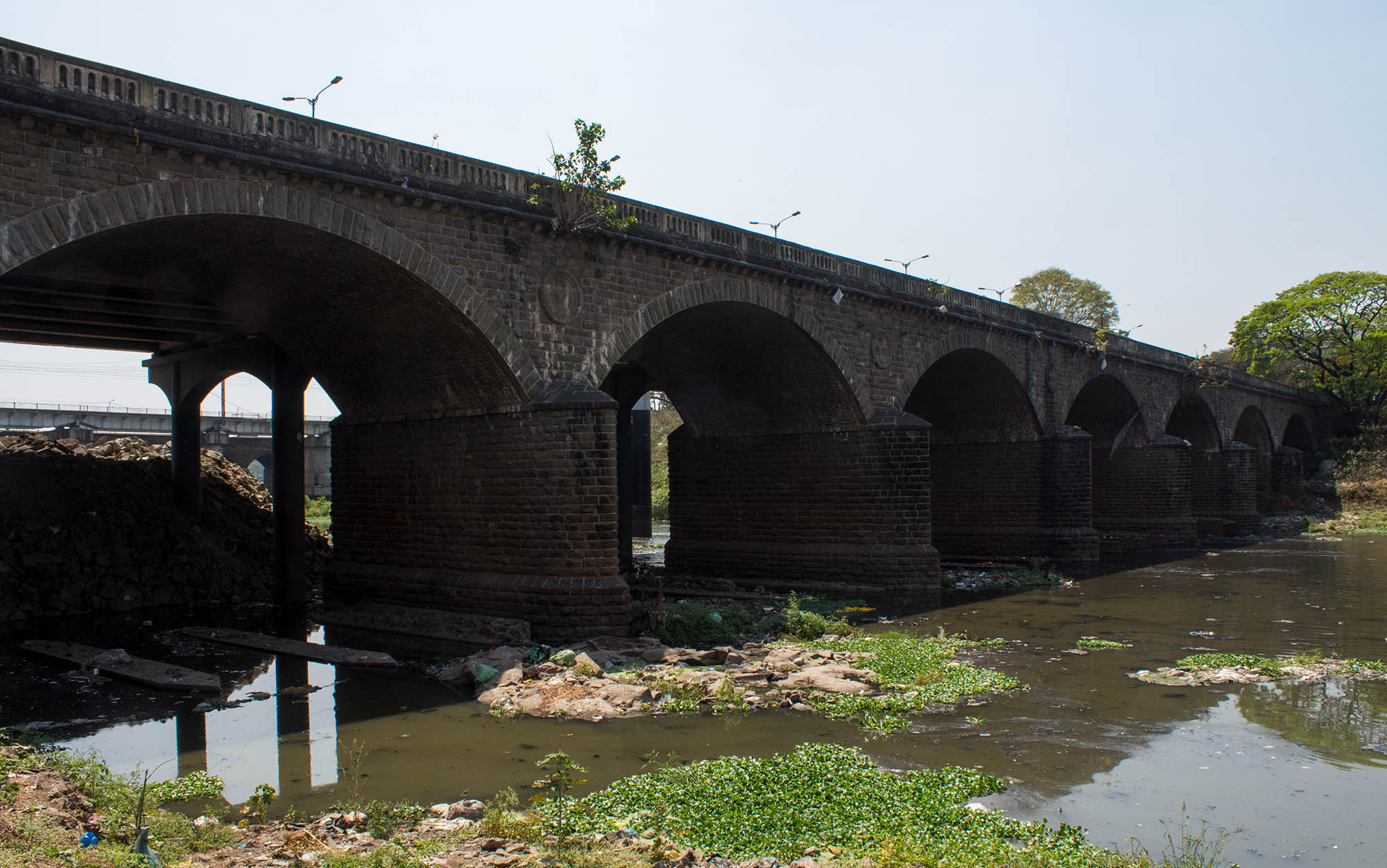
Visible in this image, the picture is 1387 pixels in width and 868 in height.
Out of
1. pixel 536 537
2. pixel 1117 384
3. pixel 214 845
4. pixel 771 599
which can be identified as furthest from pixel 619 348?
pixel 1117 384

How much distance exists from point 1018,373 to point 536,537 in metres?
14.7

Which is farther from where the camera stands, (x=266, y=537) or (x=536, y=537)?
(x=266, y=537)

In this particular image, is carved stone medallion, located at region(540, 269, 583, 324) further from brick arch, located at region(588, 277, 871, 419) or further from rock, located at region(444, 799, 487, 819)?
rock, located at region(444, 799, 487, 819)

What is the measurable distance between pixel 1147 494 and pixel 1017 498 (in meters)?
8.56

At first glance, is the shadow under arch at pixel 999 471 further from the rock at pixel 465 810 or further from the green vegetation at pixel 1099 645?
the rock at pixel 465 810

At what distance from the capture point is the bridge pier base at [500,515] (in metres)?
13.0

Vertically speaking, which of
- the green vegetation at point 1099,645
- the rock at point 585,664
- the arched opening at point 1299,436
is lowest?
the green vegetation at point 1099,645

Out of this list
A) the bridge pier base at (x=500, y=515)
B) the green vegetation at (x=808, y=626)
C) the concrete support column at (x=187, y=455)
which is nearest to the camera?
the bridge pier base at (x=500, y=515)

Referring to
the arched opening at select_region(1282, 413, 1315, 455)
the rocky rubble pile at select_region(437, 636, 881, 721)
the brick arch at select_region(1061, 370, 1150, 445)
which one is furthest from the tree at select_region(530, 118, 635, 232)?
the arched opening at select_region(1282, 413, 1315, 455)

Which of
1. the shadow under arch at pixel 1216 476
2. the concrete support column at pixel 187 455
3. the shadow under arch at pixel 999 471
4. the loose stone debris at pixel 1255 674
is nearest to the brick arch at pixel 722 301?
the shadow under arch at pixel 999 471

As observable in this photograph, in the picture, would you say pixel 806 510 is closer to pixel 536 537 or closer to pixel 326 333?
pixel 536 537

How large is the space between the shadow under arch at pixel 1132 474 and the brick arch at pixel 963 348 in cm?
704

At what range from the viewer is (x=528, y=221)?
13.3 meters

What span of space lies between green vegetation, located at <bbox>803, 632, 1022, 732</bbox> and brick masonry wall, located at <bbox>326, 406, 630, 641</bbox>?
3.15 meters
